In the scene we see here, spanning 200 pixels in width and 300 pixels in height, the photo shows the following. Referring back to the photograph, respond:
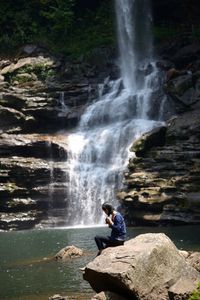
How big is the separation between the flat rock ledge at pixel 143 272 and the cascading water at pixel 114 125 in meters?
27.2

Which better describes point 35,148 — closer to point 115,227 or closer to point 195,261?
point 195,261

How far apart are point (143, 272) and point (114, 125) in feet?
114

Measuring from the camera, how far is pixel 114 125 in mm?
48031

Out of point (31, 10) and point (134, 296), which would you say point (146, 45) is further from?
point (134, 296)

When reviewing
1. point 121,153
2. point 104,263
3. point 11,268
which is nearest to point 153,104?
point 121,153

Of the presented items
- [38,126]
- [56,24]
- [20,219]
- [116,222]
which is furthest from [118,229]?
[56,24]

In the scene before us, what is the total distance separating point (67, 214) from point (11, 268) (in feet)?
68.1

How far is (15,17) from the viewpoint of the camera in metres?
64.9

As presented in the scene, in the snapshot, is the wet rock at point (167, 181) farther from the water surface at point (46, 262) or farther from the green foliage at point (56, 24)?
the green foliage at point (56, 24)

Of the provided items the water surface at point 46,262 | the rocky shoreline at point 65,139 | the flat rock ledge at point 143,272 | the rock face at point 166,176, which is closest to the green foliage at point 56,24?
the rocky shoreline at point 65,139

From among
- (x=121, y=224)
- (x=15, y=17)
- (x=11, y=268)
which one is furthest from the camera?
(x=15, y=17)

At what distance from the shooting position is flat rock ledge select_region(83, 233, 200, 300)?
1338 cm

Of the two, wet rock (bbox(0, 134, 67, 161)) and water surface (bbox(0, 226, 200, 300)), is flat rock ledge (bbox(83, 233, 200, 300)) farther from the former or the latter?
wet rock (bbox(0, 134, 67, 161))

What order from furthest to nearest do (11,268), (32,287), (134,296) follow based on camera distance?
(11,268)
(32,287)
(134,296)
